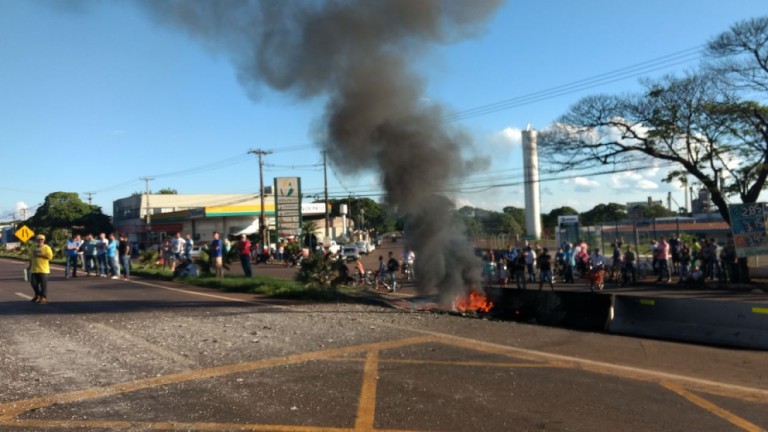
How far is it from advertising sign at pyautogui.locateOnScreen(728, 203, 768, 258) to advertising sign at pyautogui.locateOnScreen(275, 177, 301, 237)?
17.5 m

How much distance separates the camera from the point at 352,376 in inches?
223

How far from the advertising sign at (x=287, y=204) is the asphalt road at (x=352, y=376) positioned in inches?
672

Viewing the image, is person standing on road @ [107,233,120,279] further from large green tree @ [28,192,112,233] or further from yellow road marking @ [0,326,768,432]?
large green tree @ [28,192,112,233]

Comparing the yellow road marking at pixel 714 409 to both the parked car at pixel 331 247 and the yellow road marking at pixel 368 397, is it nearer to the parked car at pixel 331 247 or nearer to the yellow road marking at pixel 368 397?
the yellow road marking at pixel 368 397

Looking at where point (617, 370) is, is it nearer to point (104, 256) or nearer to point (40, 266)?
point (40, 266)

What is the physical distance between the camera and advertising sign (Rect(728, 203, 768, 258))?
15484mm

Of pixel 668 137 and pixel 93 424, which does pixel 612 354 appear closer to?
pixel 93 424

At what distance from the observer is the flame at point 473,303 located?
1085 centimetres

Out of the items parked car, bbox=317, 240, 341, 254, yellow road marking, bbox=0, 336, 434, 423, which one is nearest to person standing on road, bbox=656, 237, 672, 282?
parked car, bbox=317, 240, 341, 254

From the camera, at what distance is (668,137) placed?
17.8 meters

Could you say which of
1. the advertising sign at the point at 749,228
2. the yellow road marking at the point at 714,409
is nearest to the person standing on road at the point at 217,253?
the yellow road marking at the point at 714,409

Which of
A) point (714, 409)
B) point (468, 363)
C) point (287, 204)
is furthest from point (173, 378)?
point (287, 204)

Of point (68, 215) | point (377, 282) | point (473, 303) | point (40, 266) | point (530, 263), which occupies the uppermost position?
point (68, 215)

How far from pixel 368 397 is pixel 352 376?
0.74m
